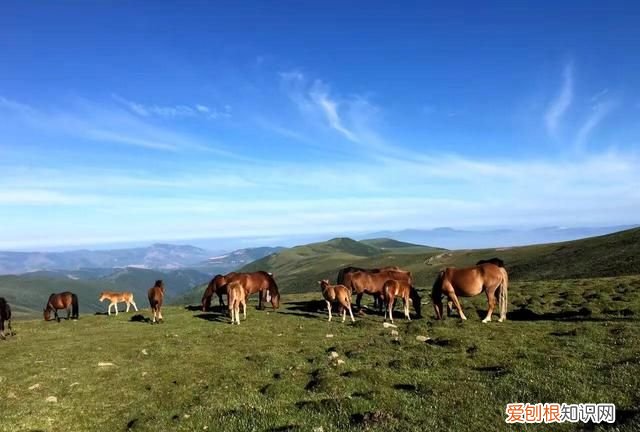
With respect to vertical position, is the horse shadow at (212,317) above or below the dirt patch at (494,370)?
below

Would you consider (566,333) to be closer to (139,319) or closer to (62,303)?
(139,319)

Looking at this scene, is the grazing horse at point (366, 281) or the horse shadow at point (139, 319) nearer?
the grazing horse at point (366, 281)

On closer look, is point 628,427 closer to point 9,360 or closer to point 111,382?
point 111,382

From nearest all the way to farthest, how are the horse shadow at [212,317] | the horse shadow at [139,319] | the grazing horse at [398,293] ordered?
the grazing horse at [398,293], the horse shadow at [212,317], the horse shadow at [139,319]

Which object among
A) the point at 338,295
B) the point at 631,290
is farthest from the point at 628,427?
the point at 631,290

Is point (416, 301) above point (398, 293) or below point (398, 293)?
below

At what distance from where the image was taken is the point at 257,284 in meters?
29.7

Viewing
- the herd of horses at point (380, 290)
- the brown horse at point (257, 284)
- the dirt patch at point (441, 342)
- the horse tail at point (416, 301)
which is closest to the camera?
the dirt patch at point (441, 342)

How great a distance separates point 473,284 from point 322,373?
12.2m

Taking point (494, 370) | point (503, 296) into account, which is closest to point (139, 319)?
point (503, 296)

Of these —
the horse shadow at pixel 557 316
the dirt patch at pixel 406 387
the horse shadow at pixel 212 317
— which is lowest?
the horse shadow at pixel 212 317

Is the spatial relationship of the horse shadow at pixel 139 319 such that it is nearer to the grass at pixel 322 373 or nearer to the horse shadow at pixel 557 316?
the grass at pixel 322 373

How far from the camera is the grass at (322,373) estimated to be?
33.1 feet

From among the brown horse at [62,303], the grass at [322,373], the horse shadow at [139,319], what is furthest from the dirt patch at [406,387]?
the brown horse at [62,303]
